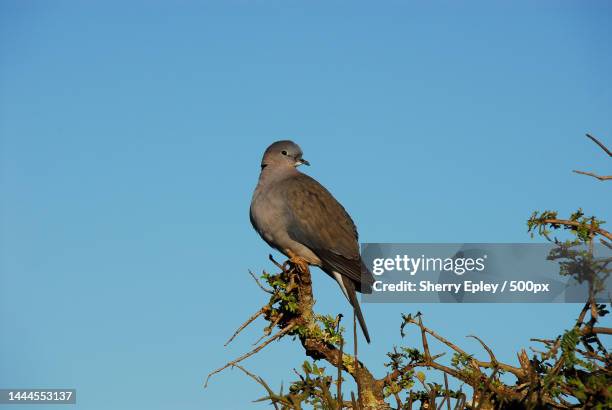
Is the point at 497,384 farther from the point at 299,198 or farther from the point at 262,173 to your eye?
the point at 262,173

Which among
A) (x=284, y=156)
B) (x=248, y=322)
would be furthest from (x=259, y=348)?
(x=284, y=156)

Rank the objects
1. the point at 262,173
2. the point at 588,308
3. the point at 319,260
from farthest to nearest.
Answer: the point at 262,173
the point at 319,260
the point at 588,308

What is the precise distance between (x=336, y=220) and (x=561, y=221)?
402cm

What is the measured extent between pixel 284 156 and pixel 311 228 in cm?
156

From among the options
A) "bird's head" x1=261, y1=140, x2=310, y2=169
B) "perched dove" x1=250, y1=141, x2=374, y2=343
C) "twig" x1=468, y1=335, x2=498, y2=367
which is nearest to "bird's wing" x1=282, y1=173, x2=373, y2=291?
"perched dove" x1=250, y1=141, x2=374, y2=343

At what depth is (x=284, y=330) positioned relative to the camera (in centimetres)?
656

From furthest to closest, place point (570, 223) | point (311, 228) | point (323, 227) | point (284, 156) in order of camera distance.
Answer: point (284, 156), point (323, 227), point (311, 228), point (570, 223)

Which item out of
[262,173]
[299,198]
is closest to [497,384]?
[299,198]

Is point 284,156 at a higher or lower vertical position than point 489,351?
higher

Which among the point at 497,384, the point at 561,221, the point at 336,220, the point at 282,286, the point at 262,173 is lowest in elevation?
the point at 497,384

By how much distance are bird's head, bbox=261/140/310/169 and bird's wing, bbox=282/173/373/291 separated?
1.63 ft

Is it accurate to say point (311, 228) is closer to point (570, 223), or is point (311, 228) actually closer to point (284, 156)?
point (284, 156)

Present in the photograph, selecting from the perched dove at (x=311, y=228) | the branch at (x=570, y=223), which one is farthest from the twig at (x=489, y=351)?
the perched dove at (x=311, y=228)

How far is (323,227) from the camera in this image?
885 centimetres
